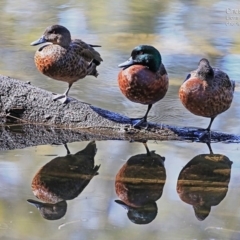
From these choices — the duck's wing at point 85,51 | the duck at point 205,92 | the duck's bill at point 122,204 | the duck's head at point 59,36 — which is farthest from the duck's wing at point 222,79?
the duck's bill at point 122,204

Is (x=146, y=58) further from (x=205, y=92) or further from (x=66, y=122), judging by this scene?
(x=66, y=122)

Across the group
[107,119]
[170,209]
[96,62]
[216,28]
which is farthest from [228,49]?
[170,209]

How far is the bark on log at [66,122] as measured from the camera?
5.92 meters

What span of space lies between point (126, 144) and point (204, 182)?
1.01 metres

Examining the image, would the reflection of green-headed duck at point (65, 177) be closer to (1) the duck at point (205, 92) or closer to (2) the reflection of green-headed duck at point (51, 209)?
(2) the reflection of green-headed duck at point (51, 209)

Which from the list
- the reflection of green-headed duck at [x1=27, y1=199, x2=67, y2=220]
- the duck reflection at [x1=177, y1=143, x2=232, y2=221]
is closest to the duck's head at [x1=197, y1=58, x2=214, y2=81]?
the duck reflection at [x1=177, y1=143, x2=232, y2=221]

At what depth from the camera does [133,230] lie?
420 centimetres

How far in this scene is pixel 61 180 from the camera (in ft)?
16.3

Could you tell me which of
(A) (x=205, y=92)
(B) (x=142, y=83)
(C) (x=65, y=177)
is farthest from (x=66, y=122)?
(A) (x=205, y=92)

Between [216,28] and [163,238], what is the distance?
7.26 m

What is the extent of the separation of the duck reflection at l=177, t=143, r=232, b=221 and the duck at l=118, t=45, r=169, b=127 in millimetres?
728

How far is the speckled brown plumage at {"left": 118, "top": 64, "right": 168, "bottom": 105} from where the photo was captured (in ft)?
19.2

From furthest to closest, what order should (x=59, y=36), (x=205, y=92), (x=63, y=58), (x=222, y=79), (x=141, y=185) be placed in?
A: 1. (x=59, y=36)
2. (x=63, y=58)
3. (x=222, y=79)
4. (x=205, y=92)
5. (x=141, y=185)

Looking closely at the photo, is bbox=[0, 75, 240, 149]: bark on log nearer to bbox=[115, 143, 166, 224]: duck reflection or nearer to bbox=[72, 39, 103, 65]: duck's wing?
bbox=[115, 143, 166, 224]: duck reflection
